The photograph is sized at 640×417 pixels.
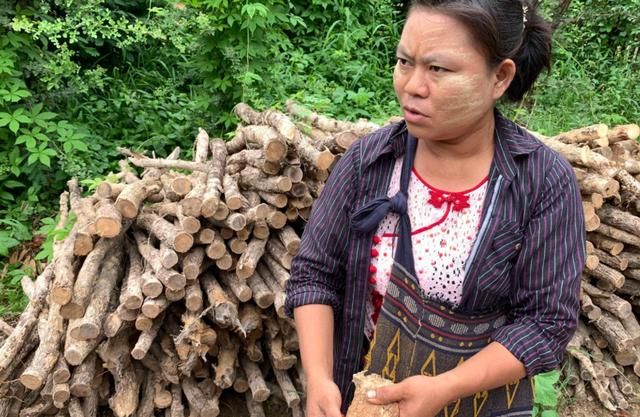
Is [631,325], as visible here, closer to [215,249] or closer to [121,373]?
[215,249]

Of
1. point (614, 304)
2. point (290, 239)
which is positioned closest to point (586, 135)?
point (614, 304)

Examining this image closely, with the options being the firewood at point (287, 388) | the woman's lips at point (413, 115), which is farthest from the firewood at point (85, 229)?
the woman's lips at point (413, 115)

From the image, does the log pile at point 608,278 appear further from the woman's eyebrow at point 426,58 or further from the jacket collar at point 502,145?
the woman's eyebrow at point 426,58

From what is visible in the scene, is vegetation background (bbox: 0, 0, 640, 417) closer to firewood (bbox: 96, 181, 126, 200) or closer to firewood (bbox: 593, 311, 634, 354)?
firewood (bbox: 96, 181, 126, 200)

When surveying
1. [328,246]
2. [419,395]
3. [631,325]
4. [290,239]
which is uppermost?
[328,246]

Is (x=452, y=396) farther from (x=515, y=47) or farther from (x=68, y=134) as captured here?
(x=68, y=134)

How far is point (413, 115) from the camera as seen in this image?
5.59 ft

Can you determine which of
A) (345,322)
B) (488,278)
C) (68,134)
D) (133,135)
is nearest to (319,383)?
(345,322)

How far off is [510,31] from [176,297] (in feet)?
6.81

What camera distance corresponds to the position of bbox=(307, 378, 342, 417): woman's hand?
1.83 meters

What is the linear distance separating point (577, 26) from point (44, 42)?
21.4 feet

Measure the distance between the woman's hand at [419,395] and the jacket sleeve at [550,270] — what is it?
213mm

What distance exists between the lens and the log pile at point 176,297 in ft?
10.2

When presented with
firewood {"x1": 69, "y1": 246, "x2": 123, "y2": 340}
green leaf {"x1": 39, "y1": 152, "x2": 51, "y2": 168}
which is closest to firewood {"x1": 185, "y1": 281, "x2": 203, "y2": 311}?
firewood {"x1": 69, "y1": 246, "x2": 123, "y2": 340}
